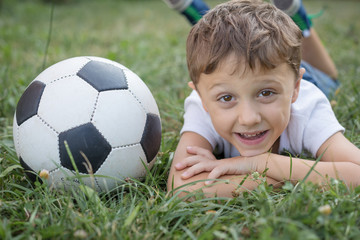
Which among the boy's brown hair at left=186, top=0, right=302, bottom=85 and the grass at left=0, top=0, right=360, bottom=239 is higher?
the boy's brown hair at left=186, top=0, right=302, bottom=85

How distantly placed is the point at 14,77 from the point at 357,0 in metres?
10.8

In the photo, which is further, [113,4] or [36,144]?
[113,4]

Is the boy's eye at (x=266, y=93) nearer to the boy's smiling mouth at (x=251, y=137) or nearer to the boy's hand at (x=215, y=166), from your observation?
the boy's smiling mouth at (x=251, y=137)

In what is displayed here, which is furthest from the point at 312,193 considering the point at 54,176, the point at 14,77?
the point at 14,77

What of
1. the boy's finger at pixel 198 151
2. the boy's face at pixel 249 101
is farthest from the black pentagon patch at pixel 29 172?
the boy's face at pixel 249 101

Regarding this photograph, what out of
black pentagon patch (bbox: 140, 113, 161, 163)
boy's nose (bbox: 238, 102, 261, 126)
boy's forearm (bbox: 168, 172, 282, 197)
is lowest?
boy's forearm (bbox: 168, 172, 282, 197)

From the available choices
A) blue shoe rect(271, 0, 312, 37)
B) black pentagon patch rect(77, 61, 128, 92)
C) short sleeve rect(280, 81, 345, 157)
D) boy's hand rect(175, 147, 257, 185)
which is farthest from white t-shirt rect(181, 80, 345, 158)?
blue shoe rect(271, 0, 312, 37)

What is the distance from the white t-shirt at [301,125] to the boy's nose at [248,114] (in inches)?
18.8

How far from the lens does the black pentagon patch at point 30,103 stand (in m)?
1.99

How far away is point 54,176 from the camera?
1.92 metres

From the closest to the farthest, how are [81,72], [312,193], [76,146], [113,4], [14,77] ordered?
[312,193]
[76,146]
[81,72]
[14,77]
[113,4]

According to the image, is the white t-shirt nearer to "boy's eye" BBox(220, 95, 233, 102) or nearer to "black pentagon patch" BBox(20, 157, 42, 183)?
"boy's eye" BBox(220, 95, 233, 102)

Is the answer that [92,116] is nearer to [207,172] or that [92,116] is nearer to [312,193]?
[207,172]

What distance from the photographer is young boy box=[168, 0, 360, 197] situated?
1904 mm
